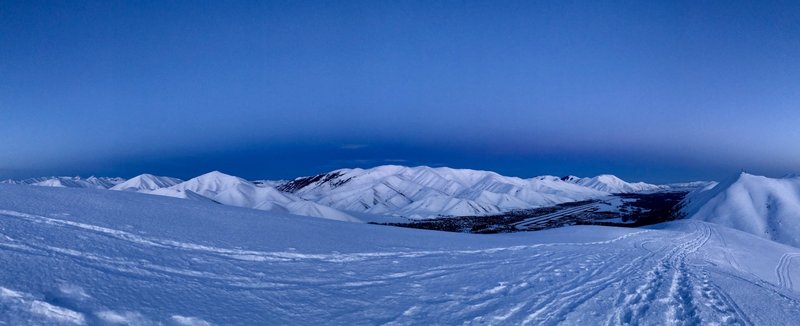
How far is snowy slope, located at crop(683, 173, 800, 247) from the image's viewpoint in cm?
4044

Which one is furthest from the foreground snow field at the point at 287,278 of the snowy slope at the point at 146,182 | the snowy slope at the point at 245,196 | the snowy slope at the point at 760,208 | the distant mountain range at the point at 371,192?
the snowy slope at the point at 146,182

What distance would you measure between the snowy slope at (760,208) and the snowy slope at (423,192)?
1805 inches

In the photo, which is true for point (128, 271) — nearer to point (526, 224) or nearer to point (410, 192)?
point (526, 224)

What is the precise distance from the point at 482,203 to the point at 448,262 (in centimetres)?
9088

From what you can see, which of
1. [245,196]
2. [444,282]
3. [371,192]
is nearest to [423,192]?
[371,192]

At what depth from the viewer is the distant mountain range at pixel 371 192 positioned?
74875mm

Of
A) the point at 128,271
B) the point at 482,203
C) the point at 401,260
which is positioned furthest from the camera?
the point at 482,203

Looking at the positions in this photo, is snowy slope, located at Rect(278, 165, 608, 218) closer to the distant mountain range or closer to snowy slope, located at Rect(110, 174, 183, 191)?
the distant mountain range

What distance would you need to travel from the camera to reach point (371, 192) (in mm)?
108812

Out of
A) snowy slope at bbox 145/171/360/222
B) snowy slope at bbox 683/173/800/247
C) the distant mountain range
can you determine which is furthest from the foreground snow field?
the distant mountain range

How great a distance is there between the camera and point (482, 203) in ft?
320

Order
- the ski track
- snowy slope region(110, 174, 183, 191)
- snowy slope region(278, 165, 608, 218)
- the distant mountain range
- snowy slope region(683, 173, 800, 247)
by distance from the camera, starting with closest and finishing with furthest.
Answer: the ski track < snowy slope region(683, 173, 800, 247) < the distant mountain range < snowy slope region(278, 165, 608, 218) < snowy slope region(110, 174, 183, 191)

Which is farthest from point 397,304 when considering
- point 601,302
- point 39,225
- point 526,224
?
point 526,224

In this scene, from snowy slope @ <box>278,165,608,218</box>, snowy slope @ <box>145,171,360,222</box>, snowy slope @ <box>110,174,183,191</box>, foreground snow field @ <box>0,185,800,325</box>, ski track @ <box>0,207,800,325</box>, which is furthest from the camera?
snowy slope @ <box>110,174,183,191</box>
